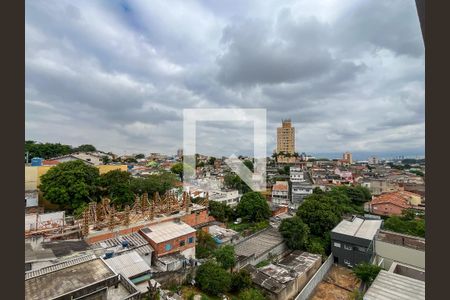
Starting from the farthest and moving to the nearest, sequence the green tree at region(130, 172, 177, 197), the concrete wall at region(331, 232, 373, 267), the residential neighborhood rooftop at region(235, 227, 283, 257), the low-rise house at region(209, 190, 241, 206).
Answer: the low-rise house at region(209, 190, 241, 206)
the green tree at region(130, 172, 177, 197)
the residential neighborhood rooftop at region(235, 227, 283, 257)
the concrete wall at region(331, 232, 373, 267)

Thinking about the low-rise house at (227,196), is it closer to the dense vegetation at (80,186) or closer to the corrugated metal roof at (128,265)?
the dense vegetation at (80,186)

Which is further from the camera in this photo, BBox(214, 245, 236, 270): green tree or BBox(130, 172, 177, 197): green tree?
BBox(130, 172, 177, 197): green tree

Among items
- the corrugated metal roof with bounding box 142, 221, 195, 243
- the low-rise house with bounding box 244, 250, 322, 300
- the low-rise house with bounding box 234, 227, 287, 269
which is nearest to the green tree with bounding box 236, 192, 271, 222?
the low-rise house with bounding box 234, 227, 287, 269

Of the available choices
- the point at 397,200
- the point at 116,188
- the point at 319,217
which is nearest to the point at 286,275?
the point at 319,217

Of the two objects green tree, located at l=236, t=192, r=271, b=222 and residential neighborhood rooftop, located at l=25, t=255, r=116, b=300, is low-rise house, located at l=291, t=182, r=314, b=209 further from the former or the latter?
residential neighborhood rooftop, located at l=25, t=255, r=116, b=300

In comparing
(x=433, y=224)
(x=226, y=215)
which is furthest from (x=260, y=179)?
(x=433, y=224)

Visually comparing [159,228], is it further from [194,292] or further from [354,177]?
[354,177]
